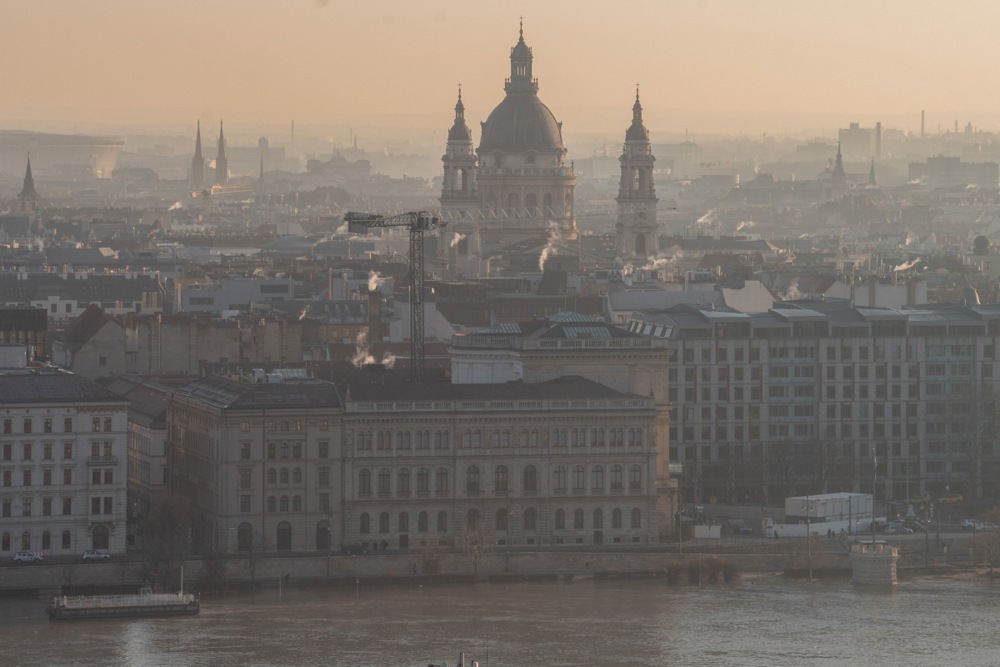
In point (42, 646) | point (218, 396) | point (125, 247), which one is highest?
point (125, 247)

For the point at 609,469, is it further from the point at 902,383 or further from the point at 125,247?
the point at 125,247

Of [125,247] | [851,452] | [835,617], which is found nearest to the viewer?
[835,617]

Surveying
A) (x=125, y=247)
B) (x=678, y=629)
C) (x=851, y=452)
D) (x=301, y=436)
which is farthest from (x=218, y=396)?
(x=125, y=247)

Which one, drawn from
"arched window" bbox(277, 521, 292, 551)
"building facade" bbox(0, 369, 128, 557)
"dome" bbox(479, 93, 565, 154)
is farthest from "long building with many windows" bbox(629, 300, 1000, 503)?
"dome" bbox(479, 93, 565, 154)

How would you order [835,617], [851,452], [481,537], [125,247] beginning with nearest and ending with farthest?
[835,617] → [481,537] → [851,452] → [125,247]

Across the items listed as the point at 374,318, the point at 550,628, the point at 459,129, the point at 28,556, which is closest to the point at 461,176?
the point at 459,129

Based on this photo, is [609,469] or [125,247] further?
[125,247]

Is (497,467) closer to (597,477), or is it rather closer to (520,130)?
(597,477)

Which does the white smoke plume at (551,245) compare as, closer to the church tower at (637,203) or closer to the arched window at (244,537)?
the church tower at (637,203)
